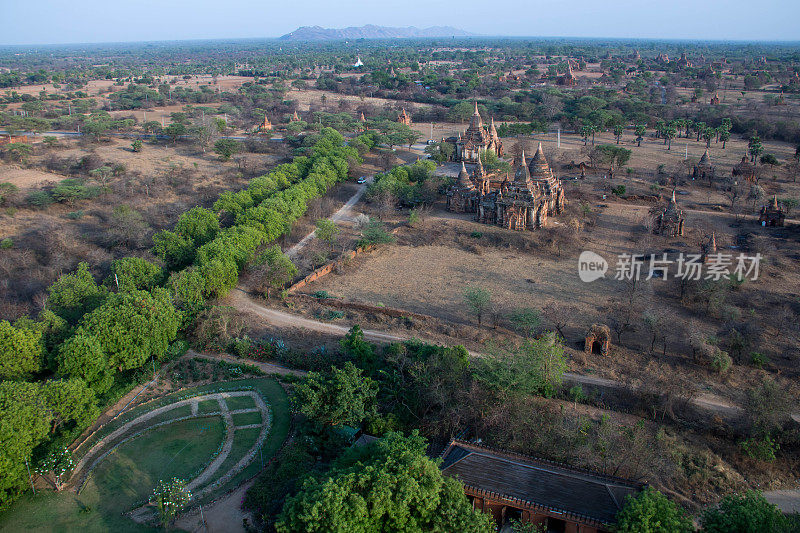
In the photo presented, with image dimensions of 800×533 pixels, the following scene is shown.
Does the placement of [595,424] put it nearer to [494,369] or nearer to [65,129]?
[494,369]

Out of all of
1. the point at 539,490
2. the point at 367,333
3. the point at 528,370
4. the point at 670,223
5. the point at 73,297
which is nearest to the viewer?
the point at 539,490

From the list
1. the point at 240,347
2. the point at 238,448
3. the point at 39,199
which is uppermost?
the point at 39,199

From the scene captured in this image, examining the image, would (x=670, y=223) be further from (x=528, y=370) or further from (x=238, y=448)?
(x=238, y=448)

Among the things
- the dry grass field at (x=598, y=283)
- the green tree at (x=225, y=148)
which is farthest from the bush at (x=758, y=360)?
the green tree at (x=225, y=148)

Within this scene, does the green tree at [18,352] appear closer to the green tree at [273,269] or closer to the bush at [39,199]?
the green tree at [273,269]

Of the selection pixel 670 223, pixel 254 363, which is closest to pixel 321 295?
pixel 254 363

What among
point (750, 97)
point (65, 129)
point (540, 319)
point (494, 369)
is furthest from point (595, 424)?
point (750, 97)

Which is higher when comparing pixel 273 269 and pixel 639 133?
pixel 639 133
